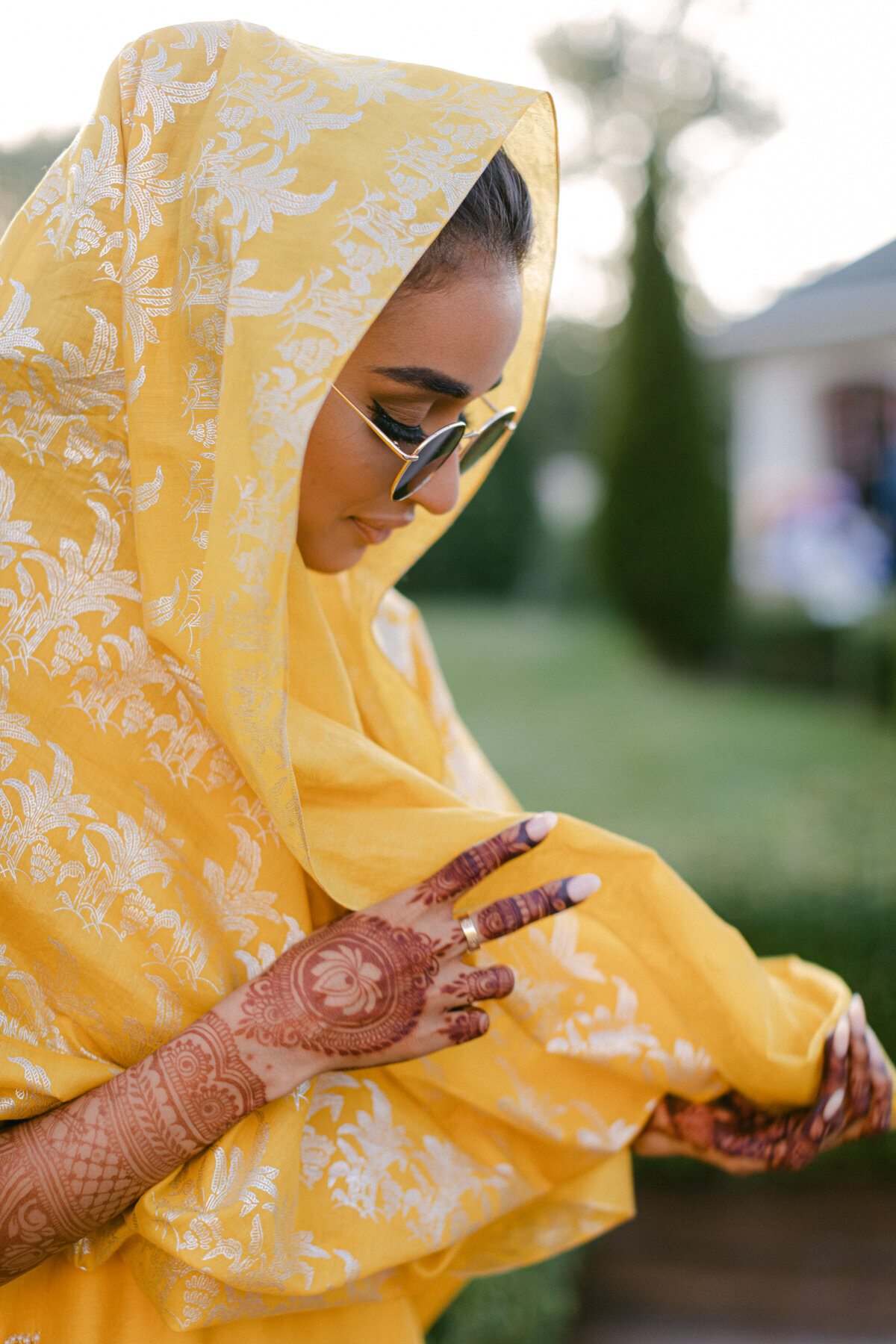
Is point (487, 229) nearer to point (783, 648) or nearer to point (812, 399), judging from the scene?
point (783, 648)

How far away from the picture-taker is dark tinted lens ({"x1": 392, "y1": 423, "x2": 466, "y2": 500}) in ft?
4.42

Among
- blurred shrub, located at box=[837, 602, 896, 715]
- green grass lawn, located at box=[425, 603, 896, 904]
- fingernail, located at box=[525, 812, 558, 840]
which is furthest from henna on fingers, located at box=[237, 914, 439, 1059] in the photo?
blurred shrub, located at box=[837, 602, 896, 715]

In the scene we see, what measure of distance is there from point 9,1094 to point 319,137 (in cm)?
119

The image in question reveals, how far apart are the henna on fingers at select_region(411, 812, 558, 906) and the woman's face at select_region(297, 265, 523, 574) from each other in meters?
0.49

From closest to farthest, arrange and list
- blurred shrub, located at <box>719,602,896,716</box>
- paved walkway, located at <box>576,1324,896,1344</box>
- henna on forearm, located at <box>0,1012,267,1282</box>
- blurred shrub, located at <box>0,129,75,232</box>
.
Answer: henna on forearm, located at <box>0,1012,267,1282</box> → paved walkway, located at <box>576,1324,896,1344</box> → blurred shrub, located at <box>0,129,75,232</box> → blurred shrub, located at <box>719,602,896,716</box>

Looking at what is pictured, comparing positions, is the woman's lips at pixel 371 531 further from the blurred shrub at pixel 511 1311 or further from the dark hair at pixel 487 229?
the blurred shrub at pixel 511 1311

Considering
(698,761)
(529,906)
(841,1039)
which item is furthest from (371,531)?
(698,761)

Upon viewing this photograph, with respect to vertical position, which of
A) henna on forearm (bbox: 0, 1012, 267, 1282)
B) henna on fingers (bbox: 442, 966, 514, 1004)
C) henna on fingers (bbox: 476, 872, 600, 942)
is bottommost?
henna on forearm (bbox: 0, 1012, 267, 1282)

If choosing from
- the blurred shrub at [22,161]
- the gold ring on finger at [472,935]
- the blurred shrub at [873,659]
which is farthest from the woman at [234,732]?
the blurred shrub at [873,659]

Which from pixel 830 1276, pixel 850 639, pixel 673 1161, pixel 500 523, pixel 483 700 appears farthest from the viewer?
pixel 500 523

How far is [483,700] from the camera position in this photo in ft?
24.7

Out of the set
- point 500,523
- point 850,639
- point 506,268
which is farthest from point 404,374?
point 500,523

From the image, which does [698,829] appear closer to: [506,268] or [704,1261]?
A: [704,1261]

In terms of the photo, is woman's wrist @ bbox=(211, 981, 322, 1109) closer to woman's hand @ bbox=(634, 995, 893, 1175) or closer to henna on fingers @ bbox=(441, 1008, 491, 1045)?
henna on fingers @ bbox=(441, 1008, 491, 1045)
